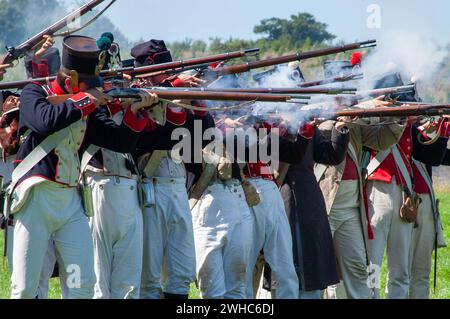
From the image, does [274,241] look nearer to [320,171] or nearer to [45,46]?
[320,171]

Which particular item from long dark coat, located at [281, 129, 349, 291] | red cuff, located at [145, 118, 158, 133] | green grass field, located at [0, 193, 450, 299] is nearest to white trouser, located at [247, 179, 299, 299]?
long dark coat, located at [281, 129, 349, 291]

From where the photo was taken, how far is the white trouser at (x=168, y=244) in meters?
6.41

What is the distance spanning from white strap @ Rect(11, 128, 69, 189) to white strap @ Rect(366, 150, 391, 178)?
303 centimetres

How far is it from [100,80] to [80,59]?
0.17m

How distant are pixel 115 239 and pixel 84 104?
3.25ft

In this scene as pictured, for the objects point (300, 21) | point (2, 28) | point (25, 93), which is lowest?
point (25, 93)

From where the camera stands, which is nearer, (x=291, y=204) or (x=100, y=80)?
(x=100, y=80)

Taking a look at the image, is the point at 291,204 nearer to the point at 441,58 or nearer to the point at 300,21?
the point at 441,58

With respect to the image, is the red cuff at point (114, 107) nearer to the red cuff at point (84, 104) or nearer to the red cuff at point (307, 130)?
the red cuff at point (84, 104)

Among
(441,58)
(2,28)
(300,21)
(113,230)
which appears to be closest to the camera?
(113,230)

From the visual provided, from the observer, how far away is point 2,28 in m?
8.85

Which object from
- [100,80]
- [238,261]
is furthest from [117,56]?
[238,261]

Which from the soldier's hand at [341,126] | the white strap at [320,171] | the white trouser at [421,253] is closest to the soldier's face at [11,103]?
the soldier's hand at [341,126]

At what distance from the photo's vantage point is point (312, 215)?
7.22m
